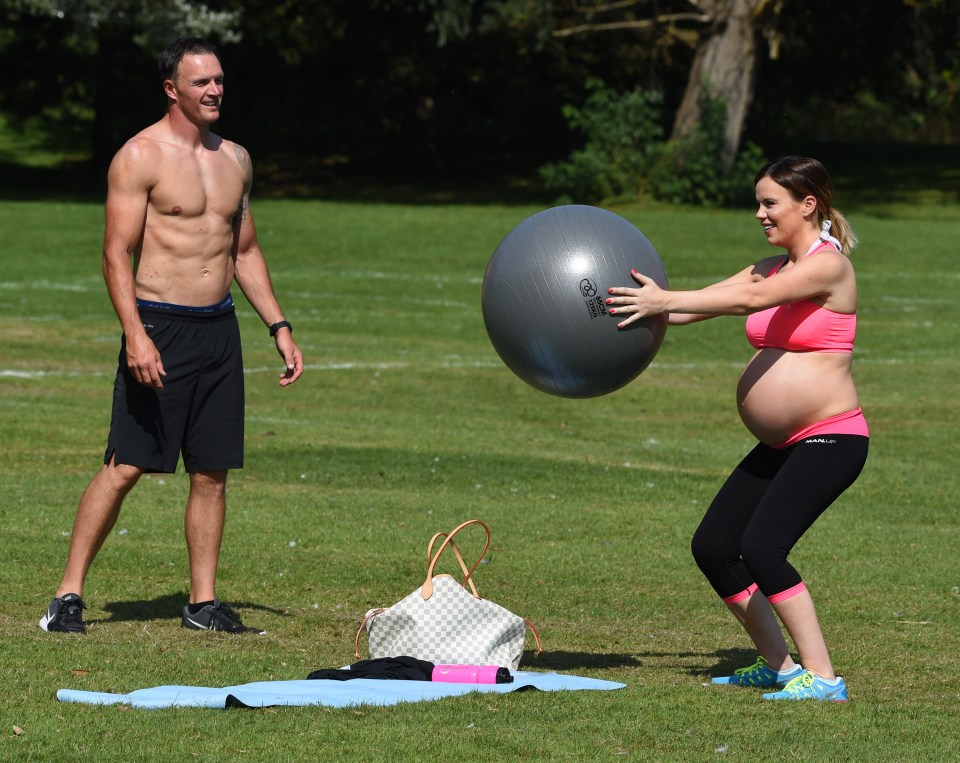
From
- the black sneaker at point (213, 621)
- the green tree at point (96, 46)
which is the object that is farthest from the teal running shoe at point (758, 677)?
the green tree at point (96, 46)

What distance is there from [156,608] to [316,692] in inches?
81.3

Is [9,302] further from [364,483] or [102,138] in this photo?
[102,138]

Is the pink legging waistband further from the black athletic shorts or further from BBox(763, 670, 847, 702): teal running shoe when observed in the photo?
the black athletic shorts

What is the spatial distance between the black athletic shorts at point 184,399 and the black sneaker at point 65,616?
661 millimetres

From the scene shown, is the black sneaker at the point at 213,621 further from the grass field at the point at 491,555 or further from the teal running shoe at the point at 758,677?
the teal running shoe at the point at 758,677

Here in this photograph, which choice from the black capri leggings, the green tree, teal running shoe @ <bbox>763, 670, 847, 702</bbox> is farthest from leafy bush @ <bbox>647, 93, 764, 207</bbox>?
teal running shoe @ <bbox>763, 670, 847, 702</bbox>

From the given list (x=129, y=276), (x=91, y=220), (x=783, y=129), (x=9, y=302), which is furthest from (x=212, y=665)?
(x=783, y=129)

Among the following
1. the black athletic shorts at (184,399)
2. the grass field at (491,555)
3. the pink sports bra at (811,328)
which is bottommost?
the grass field at (491,555)

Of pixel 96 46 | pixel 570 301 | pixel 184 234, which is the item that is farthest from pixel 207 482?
pixel 96 46

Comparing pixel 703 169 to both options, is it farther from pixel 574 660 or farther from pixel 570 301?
pixel 570 301

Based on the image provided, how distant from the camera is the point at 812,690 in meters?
6.29

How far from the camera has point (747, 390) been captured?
6480 millimetres

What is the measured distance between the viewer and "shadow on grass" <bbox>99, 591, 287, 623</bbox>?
25.2ft

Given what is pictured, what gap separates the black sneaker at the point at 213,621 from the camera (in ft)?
24.3
